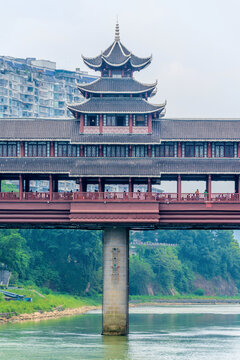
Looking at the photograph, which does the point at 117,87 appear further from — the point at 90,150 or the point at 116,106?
the point at 90,150

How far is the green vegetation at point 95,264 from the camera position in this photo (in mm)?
93938

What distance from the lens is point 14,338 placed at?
59625 mm

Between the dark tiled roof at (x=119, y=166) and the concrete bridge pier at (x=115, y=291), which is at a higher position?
the dark tiled roof at (x=119, y=166)

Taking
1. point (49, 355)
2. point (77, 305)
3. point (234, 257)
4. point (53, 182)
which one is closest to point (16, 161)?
point (53, 182)

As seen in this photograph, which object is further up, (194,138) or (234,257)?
(194,138)

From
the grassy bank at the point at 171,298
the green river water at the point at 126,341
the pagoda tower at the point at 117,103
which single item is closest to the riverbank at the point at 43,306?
the green river water at the point at 126,341

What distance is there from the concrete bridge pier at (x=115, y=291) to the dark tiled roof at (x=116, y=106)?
942cm

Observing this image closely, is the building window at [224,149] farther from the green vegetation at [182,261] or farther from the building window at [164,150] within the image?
the green vegetation at [182,261]

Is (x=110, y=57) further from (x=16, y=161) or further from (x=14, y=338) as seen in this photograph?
(x=14, y=338)

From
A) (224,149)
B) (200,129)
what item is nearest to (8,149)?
(200,129)

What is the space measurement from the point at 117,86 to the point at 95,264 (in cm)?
4577

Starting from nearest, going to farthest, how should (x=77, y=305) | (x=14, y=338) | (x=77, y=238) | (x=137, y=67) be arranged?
(x=14, y=338) < (x=137, y=67) < (x=77, y=305) < (x=77, y=238)

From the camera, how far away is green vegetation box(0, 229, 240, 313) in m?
93.9

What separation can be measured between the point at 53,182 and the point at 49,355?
1794cm
